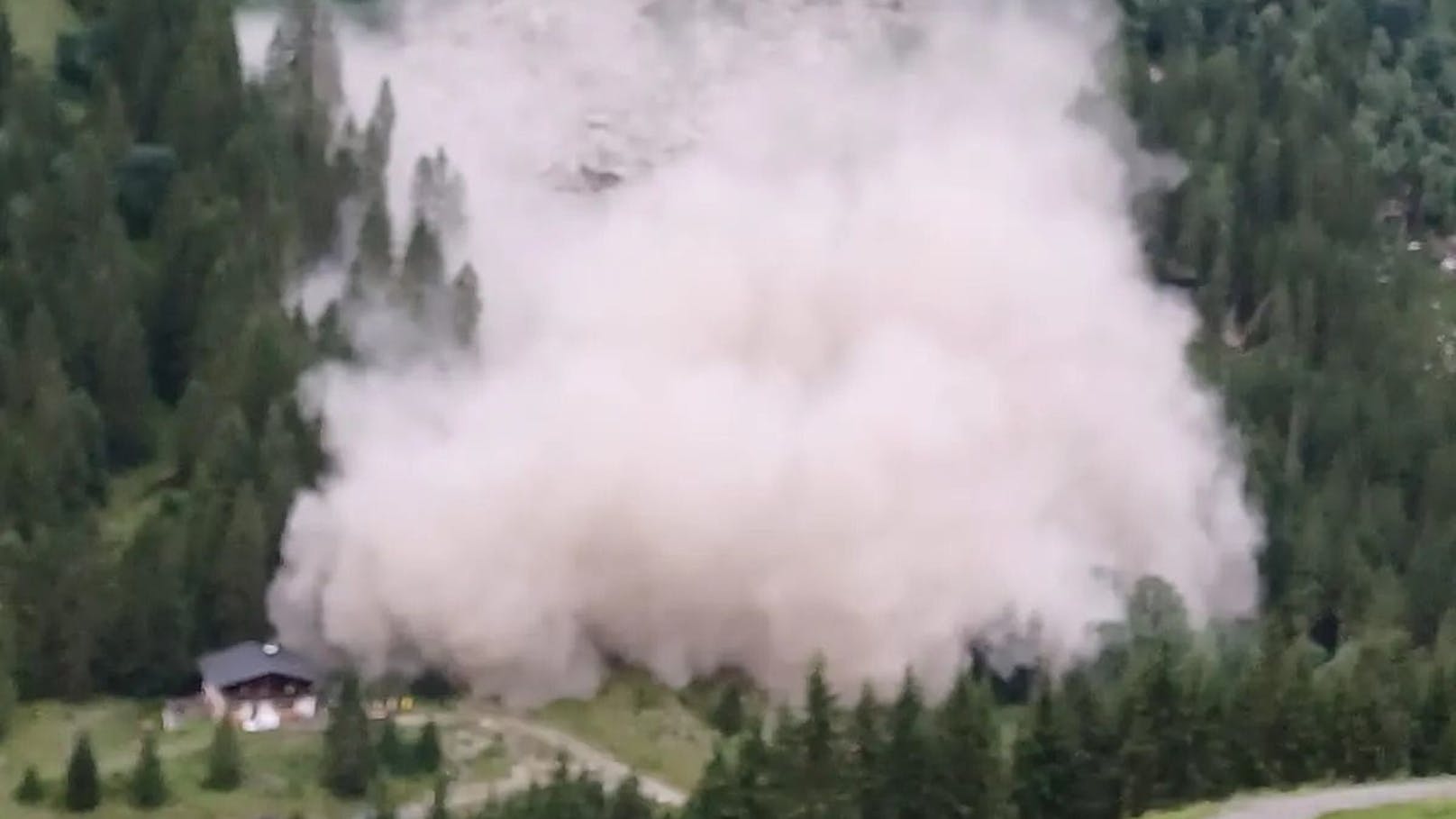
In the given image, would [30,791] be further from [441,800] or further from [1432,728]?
[1432,728]

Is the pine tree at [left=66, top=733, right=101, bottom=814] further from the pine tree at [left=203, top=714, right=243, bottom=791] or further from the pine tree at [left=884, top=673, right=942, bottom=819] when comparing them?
the pine tree at [left=884, top=673, right=942, bottom=819]

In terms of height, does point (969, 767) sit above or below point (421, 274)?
below

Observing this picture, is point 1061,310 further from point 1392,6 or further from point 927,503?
point 1392,6

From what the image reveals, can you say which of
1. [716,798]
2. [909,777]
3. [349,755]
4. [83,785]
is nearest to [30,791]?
[83,785]

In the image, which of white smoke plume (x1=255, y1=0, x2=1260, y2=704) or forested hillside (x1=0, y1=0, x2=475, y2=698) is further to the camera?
white smoke plume (x1=255, y1=0, x2=1260, y2=704)

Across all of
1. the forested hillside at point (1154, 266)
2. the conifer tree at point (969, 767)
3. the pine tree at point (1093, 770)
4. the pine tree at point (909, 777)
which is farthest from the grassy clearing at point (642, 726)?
the pine tree at point (1093, 770)

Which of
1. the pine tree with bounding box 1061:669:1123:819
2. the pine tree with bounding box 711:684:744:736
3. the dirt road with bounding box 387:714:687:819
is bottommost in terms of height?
the pine tree with bounding box 1061:669:1123:819

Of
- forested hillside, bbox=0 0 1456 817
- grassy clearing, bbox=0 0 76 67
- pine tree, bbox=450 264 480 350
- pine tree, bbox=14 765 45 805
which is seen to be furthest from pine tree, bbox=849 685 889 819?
grassy clearing, bbox=0 0 76 67
